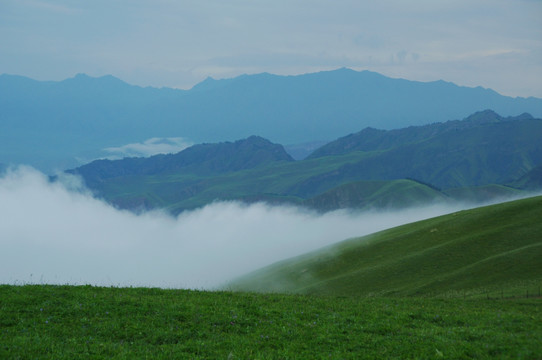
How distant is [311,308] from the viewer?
29.2 metres

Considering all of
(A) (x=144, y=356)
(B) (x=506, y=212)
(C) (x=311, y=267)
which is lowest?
(C) (x=311, y=267)

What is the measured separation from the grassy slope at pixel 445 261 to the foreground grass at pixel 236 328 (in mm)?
25394

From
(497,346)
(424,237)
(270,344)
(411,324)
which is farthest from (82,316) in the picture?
(424,237)

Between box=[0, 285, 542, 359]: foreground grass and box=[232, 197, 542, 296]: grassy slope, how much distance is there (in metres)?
25.4

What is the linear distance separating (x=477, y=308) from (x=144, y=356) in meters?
22.0

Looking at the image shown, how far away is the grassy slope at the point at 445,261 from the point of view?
56.2 m

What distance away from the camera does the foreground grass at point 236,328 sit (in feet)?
69.2

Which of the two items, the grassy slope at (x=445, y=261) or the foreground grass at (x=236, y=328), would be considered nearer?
the foreground grass at (x=236, y=328)

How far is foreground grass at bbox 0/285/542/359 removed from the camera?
2109 centimetres

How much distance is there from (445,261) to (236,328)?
161ft

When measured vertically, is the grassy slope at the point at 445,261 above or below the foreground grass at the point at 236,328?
below

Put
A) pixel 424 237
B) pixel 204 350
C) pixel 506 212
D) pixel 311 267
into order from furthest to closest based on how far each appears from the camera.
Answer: pixel 311 267 → pixel 424 237 → pixel 506 212 → pixel 204 350

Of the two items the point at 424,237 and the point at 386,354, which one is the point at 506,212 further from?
the point at 386,354

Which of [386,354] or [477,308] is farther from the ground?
[386,354]
